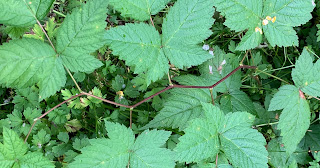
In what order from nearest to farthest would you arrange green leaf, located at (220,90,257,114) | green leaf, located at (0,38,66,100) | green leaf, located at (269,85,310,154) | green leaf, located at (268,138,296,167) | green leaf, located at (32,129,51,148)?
green leaf, located at (0,38,66,100) → green leaf, located at (269,85,310,154) → green leaf, located at (220,90,257,114) → green leaf, located at (32,129,51,148) → green leaf, located at (268,138,296,167)

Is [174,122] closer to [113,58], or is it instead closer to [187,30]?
[187,30]

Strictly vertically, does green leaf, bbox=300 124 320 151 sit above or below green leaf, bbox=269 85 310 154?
below

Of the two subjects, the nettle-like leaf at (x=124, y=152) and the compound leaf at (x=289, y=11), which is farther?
the compound leaf at (x=289, y=11)

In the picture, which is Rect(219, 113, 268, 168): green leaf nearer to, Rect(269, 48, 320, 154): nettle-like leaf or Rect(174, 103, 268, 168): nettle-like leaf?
Rect(174, 103, 268, 168): nettle-like leaf

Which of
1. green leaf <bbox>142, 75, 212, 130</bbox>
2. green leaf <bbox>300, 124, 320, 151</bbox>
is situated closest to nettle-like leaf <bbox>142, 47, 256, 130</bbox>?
green leaf <bbox>142, 75, 212, 130</bbox>

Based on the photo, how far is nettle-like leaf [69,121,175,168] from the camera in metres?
1.87

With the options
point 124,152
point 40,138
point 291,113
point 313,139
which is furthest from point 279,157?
point 40,138

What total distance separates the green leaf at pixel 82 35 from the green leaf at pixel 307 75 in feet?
5.05

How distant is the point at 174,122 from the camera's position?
213cm

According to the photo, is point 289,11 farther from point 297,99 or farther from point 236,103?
point 236,103

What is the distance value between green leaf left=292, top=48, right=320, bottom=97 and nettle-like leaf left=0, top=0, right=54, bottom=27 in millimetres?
1942

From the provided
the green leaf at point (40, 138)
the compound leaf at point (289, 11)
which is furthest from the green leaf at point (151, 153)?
the compound leaf at point (289, 11)

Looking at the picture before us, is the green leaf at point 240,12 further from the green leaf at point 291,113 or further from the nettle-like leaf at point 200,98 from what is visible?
the green leaf at point 291,113

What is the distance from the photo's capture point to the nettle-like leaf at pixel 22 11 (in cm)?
172
